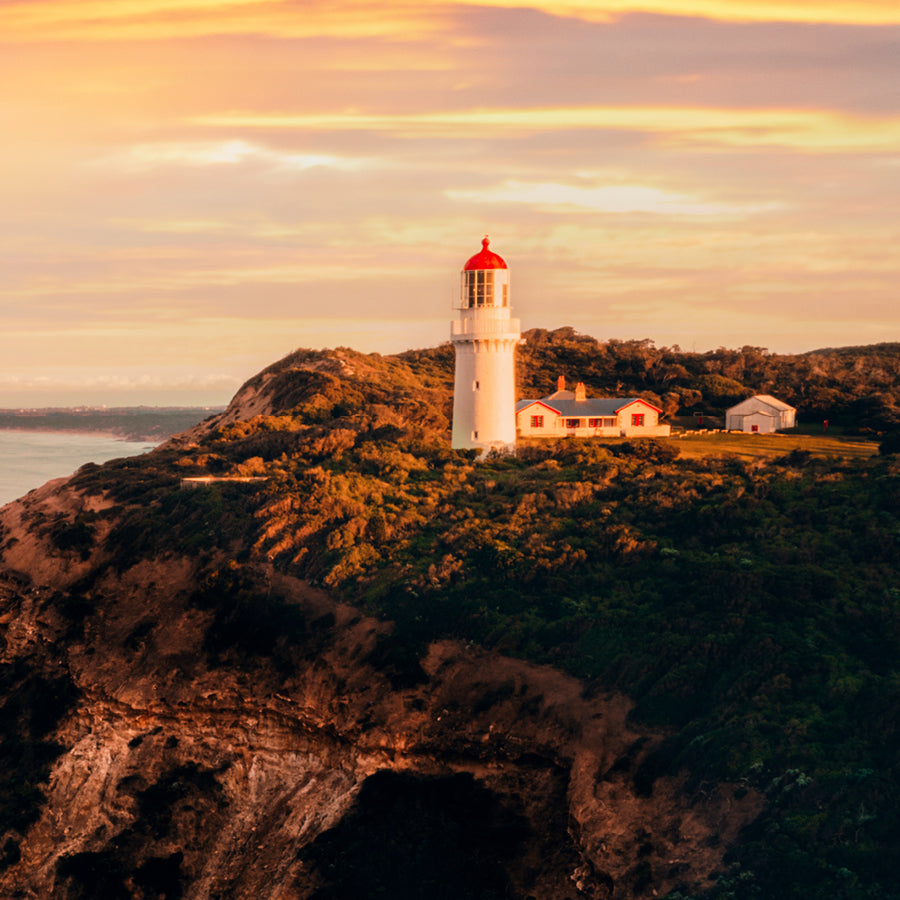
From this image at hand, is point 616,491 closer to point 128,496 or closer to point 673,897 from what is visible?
point 673,897

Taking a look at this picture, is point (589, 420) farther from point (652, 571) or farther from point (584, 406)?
point (652, 571)

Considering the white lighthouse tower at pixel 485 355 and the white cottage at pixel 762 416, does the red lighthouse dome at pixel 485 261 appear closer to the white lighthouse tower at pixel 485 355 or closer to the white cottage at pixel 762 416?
the white lighthouse tower at pixel 485 355

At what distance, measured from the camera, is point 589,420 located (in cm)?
5525

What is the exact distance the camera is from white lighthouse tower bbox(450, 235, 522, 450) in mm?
47094

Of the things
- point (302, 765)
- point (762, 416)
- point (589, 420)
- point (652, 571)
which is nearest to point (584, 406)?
point (589, 420)

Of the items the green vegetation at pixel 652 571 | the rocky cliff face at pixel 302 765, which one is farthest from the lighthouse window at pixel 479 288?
the rocky cliff face at pixel 302 765

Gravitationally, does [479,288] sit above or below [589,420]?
above

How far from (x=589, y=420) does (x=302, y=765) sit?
29289 millimetres

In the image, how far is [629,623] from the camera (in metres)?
33.5

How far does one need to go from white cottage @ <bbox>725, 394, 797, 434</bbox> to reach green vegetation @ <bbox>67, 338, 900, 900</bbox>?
98.7 inches

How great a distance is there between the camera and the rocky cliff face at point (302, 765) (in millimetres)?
26875

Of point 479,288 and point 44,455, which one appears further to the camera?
point 44,455

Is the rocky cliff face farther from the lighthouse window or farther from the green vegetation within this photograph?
the lighthouse window

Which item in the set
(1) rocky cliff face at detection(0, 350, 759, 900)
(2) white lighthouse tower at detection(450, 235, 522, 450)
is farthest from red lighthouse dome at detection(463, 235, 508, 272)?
(1) rocky cliff face at detection(0, 350, 759, 900)
